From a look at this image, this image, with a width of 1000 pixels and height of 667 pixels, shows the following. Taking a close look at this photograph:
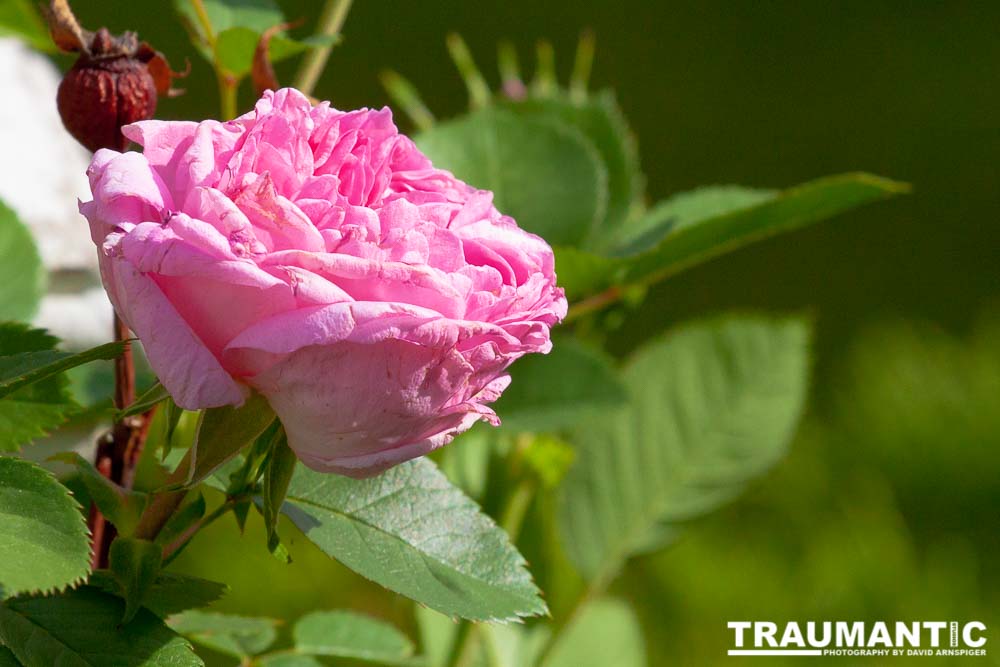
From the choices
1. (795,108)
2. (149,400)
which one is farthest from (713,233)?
(795,108)

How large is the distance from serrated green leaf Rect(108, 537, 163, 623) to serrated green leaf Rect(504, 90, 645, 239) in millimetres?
328

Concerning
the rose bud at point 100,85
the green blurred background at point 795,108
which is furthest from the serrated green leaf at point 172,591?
the green blurred background at point 795,108

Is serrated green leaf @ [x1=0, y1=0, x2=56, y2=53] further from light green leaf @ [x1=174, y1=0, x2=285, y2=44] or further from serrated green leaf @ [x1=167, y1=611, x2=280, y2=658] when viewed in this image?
serrated green leaf @ [x1=167, y1=611, x2=280, y2=658]

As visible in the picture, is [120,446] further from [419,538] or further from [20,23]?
[20,23]

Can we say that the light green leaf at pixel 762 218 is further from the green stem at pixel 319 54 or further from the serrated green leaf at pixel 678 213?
the green stem at pixel 319 54

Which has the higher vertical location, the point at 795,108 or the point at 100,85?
the point at 795,108

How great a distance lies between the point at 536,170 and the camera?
1.83ft

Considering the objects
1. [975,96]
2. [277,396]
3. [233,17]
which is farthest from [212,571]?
[975,96]

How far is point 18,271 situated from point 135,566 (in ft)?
0.64

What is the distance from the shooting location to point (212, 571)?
81 cm

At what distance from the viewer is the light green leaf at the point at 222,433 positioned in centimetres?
29

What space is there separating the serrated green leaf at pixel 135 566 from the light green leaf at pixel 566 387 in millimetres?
289

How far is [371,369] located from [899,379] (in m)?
1.21

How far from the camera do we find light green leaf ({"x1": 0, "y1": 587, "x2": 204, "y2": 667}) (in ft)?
1.01
